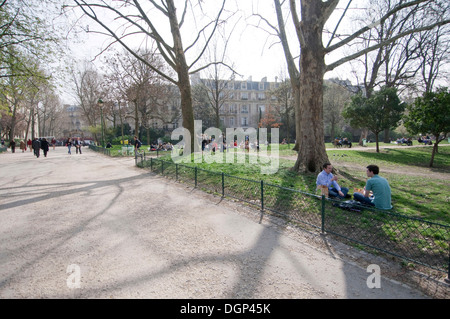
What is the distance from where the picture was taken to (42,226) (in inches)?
214

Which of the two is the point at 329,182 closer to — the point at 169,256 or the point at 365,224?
the point at 365,224

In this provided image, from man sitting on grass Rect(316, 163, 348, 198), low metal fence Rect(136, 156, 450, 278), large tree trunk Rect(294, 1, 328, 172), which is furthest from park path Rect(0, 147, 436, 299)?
large tree trunk Rect(294, 1, 328, 172)

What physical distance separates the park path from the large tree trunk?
4.63m

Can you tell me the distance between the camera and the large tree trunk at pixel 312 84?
9305mm

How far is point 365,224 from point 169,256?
401cm

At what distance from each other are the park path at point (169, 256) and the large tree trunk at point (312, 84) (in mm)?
4629

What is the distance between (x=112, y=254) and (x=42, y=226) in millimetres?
2533

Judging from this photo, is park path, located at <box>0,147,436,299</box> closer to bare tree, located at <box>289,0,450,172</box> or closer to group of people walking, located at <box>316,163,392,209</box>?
group of people walking, located at <box>316,163,392,209</box>

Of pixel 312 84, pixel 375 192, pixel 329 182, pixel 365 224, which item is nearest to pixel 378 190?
pixel 375 192

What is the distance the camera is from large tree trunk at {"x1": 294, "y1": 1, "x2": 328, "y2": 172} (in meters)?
9.30

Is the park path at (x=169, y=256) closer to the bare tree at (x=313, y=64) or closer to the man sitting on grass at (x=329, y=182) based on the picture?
the man sitting on grass at (x=329, y=182)

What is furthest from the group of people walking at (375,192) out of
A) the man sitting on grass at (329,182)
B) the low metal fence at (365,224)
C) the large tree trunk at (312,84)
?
the large tree trunk at (312,84)

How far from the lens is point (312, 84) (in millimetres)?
9453
